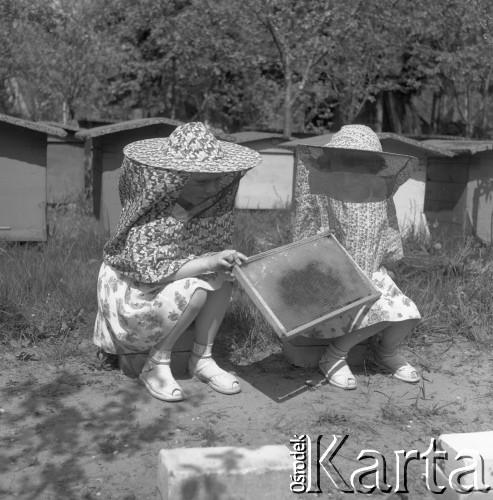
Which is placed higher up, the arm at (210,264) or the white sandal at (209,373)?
the arm at (210,264)

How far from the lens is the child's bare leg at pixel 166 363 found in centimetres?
335

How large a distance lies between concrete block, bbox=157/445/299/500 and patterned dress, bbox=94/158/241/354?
992mm

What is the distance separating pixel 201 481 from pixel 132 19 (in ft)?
37.3

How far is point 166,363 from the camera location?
3506 millimetres

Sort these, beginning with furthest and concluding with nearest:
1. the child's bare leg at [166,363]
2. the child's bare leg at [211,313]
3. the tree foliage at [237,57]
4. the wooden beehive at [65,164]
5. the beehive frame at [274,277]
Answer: the tree foliage at [237,57]
the wooden beehive at [65,164]
the child's bare leg at [211,313]
the child's bare leg at [166,363]
the beehive frame at [274,277]

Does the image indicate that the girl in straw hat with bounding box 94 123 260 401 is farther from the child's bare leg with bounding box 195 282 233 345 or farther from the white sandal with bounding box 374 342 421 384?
the white sandal with bounding box 374 342 421 384

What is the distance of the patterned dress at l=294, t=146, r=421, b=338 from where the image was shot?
359 centimetres

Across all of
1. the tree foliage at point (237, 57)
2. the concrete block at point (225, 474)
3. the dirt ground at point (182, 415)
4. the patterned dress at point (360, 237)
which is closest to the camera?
the concrete block at point (225, 474)

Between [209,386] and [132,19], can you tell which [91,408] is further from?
[132,19]

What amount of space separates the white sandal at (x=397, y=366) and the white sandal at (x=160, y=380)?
3.62ft

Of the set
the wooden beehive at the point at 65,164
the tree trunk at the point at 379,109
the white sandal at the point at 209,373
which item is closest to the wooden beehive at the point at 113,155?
the wooden beehive at the point at 65,164

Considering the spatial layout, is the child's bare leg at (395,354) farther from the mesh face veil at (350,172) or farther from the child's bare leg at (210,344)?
the child's bare leg at (210,344)

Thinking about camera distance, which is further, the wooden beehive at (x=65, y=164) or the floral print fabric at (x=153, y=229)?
the wooden beehive at (x=65, y=164)

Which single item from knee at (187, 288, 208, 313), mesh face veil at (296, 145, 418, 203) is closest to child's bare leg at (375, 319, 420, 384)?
mesh face veil at (296, 145, 418, 203)
